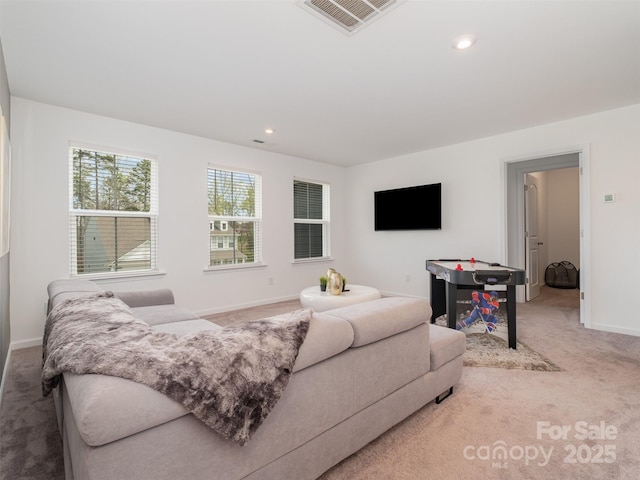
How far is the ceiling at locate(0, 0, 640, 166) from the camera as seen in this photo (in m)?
2.02

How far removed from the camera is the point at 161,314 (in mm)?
2635

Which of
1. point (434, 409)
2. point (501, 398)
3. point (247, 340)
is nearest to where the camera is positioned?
point (247, 340)

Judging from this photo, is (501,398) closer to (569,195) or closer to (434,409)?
(434,409)

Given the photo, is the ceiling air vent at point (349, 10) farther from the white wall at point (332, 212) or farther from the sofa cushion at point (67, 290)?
the white wall at point (332, 212)

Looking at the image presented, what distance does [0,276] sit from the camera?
2.34m

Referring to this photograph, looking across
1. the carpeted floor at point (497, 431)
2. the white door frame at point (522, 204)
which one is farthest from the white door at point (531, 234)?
the carpeted floor at point (497, 431)

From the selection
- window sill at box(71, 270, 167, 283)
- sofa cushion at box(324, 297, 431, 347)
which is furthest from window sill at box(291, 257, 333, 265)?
sofa cushion at box(324, 297, 431, 347)

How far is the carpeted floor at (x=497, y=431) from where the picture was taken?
4.98ft

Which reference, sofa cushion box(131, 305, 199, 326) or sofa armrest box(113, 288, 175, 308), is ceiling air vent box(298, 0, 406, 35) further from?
sofa armrest box(113, 288, 175, 308)

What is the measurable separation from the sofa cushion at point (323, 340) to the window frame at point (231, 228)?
3490 millimetres

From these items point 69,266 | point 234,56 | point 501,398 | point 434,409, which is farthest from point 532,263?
point 69,266

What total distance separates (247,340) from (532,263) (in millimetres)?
5752

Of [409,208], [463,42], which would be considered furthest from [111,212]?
[409,208]

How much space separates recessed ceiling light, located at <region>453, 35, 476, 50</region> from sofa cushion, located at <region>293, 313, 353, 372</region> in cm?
212
